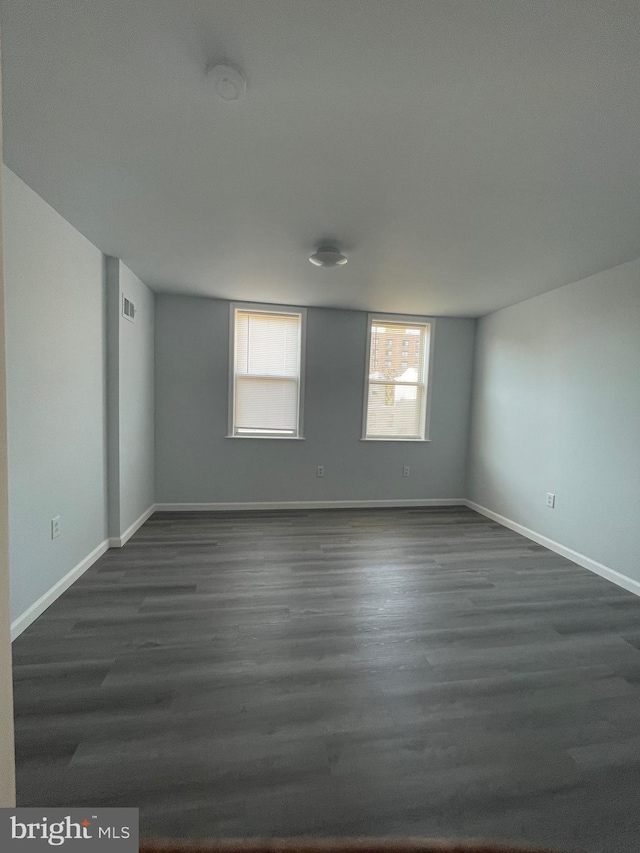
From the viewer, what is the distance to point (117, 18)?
1.10m

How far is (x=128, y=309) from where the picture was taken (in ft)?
10.5

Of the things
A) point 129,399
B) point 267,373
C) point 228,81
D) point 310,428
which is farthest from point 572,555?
point 129,399

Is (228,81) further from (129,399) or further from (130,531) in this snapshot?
(130,531)

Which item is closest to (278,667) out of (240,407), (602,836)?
(602,836)

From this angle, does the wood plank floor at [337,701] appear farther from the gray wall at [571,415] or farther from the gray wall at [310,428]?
the gray wall at [310,428]

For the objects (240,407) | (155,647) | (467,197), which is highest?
(467,197)

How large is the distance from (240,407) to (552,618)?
3.49 metres

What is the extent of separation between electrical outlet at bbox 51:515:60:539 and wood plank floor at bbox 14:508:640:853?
43 cm

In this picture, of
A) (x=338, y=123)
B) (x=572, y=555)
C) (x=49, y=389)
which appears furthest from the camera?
(x=572, y=555)

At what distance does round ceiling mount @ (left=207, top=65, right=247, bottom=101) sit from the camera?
4.06ft

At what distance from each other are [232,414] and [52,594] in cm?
240

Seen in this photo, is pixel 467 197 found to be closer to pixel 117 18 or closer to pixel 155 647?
pixel 117 18

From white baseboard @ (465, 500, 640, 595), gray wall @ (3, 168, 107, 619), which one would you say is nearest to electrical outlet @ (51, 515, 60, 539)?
gray wall @ (3, 168, 107, 619)

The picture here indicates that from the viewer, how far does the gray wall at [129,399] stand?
3.00 metres
